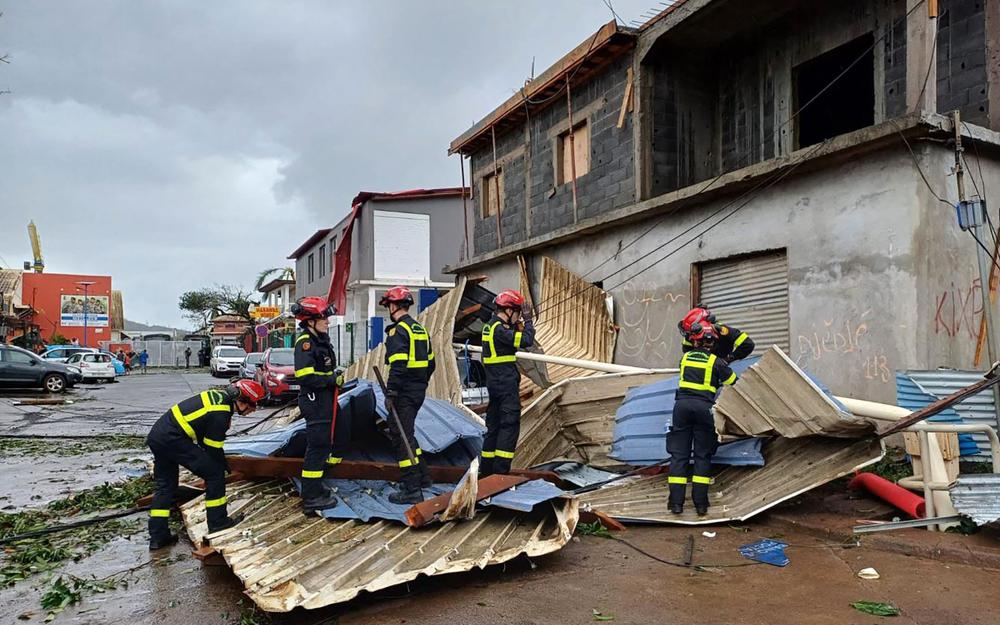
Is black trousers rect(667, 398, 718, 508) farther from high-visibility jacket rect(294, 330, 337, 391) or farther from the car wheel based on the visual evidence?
the car wheel

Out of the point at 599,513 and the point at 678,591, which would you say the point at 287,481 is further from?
the point at 678,591

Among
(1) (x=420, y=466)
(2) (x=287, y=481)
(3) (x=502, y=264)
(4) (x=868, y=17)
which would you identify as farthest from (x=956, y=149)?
(3) (x=502, y=264)

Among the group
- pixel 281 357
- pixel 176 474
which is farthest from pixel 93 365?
pixel 176 474

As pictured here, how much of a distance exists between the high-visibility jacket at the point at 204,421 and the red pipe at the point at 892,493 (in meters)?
5.22

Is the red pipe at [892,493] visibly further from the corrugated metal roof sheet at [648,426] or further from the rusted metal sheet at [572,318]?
the rusted metal sheet at [572,318]

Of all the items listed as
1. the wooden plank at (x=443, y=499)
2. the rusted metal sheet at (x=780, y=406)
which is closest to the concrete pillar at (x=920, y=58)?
the rusted metal sheet at (x=780, y=406)

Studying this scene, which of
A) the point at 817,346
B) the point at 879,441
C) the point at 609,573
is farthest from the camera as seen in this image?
the point at 817,346

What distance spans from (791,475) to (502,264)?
413 inches

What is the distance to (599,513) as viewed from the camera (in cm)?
555

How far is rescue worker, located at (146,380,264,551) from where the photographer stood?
5.06 meters

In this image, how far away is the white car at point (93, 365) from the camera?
90.6 feet

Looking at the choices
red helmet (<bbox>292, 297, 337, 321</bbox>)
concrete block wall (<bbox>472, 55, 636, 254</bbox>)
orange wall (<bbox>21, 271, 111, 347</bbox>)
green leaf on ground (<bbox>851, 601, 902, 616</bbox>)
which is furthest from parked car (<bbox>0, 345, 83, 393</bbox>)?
orange wall (<bbox>21, 271, 111, 347</bbox>)

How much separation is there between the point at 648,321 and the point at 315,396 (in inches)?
264

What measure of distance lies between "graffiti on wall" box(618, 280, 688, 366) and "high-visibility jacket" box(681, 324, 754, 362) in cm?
357
